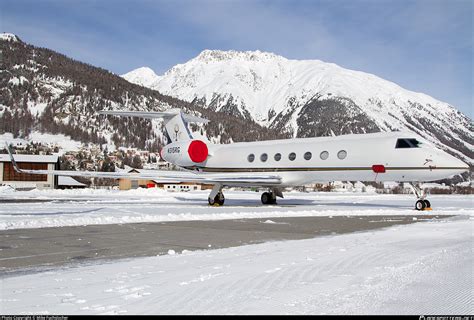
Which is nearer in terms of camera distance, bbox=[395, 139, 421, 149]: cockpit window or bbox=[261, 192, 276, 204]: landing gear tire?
bbox=[395, 139, 421, 149]: cockpit window

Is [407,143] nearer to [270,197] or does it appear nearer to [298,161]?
[298,161]

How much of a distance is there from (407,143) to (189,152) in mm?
12804

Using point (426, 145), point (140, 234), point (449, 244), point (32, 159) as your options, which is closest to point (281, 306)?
point (449, 244)

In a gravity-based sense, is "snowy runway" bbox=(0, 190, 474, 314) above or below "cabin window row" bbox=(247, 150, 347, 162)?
below

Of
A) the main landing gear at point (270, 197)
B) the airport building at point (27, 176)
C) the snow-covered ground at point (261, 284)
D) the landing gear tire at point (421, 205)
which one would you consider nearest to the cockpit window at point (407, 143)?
the landing gear tire at point (421, 205)

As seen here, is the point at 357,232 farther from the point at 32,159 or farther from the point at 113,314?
the point at 32,159

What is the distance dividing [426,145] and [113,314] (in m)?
18.3

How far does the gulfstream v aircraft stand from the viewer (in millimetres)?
19141

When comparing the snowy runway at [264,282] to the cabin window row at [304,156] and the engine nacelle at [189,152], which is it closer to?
the cabin window row at [304,156]

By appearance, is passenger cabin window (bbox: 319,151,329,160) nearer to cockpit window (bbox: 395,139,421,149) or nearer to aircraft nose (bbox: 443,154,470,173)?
cockpit window (bbox: 395,139,421,149)

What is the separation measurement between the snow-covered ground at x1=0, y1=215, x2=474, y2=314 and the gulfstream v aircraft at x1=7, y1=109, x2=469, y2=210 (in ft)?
40.3

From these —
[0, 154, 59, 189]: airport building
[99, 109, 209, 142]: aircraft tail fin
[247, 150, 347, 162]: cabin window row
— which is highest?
[99, 109, 209, 142]: aircraft tail fin

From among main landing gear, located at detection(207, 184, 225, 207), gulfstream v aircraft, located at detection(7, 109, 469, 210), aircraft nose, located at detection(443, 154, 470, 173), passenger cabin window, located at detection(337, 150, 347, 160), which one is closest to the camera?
aircraft nose, located at detection(443, 154, 470, 173)

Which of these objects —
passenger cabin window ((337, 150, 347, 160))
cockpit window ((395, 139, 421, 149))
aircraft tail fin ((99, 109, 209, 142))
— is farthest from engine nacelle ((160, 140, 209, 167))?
cockpit window ((395, 139, 421, 149))
